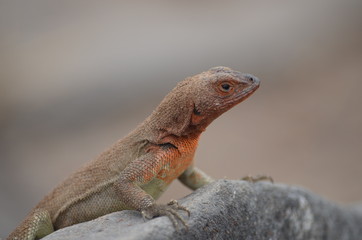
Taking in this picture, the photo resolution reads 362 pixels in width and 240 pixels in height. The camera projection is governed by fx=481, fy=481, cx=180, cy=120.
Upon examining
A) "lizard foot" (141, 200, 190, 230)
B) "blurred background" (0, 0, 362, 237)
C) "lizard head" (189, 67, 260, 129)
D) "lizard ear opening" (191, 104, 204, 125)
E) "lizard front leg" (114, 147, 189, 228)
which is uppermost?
"blurred background" (0, 0, 362, 237)

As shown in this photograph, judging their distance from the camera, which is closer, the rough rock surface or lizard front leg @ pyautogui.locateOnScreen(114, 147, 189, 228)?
the rough rock surface

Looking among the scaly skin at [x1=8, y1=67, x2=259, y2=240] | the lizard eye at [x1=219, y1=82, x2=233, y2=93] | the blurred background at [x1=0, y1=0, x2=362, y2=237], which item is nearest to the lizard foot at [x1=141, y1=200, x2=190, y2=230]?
the scaly skin at [x1=8, y1=67, x2=259, y2=240]

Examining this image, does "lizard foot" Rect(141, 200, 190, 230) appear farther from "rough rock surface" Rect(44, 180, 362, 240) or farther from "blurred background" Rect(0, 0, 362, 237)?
"blurred background" Rect(0, 0, 362, 237)

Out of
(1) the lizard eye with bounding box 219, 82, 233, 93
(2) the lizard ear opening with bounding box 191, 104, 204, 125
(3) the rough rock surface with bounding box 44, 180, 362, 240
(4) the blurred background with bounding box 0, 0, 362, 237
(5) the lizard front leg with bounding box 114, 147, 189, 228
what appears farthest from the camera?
(4) the blurred background with bounding box 0, 0, 362, 237

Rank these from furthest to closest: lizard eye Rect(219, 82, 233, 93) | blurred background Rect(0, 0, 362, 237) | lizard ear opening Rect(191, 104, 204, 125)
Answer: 1. blurred background Rect(0, 0, 362, 237)
2. lizard ear opening Rect(191, 104, 204, 125)
3. lizard eye Rect(219, 82, 233, 93)

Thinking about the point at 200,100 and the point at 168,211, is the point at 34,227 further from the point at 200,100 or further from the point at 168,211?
the point at 200,100

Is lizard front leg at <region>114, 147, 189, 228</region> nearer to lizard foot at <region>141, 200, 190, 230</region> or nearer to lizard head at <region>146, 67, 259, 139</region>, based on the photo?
lizard foot at <region>141, 200, 190, 230</region>

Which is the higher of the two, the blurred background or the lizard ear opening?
the blurred background

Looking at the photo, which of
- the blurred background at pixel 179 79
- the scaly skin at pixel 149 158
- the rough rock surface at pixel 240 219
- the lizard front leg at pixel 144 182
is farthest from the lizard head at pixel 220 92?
the blurred background at pixel 179 79
